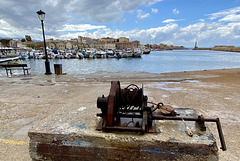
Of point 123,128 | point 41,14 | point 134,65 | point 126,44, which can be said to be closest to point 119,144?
point 123,128

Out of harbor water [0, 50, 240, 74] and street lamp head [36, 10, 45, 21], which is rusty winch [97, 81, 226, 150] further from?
harbor water [0, 50, 240, 74]

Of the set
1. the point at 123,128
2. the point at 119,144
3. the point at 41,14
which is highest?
the point at 41,14

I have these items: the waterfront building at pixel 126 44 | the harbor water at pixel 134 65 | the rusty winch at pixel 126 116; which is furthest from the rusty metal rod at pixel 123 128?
the waterfront building at pixel 126 44

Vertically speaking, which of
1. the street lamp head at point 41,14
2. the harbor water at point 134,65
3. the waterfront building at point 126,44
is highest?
the waterfront building at point 126,44

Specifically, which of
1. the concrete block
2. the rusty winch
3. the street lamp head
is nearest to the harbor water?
the street lamp head

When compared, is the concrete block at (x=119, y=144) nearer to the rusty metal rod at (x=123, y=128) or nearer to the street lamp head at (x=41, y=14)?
the rusty metal rod at (x=123, y=128)

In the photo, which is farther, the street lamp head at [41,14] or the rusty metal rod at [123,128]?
the street lamp head at [41,14]

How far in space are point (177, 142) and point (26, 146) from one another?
2.71m

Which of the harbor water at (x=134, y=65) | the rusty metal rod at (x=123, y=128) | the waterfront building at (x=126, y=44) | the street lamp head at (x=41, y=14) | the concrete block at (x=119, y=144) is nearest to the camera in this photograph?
the concrete block at (x=119, y=144)

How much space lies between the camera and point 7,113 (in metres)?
4.44

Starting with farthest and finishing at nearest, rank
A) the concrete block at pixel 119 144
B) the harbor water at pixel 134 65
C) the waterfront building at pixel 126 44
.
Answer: the waterfront building at pixel 126 44, the harbor water at pixel 134 65, the concrete block at pixel 119 144

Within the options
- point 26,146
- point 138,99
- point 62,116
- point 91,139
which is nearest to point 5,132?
point 26,146

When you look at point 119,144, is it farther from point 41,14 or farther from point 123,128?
point 41,14

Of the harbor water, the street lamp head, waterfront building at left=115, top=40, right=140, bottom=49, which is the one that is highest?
waterfront building at left=115, top=40, right=140, bottom=49
